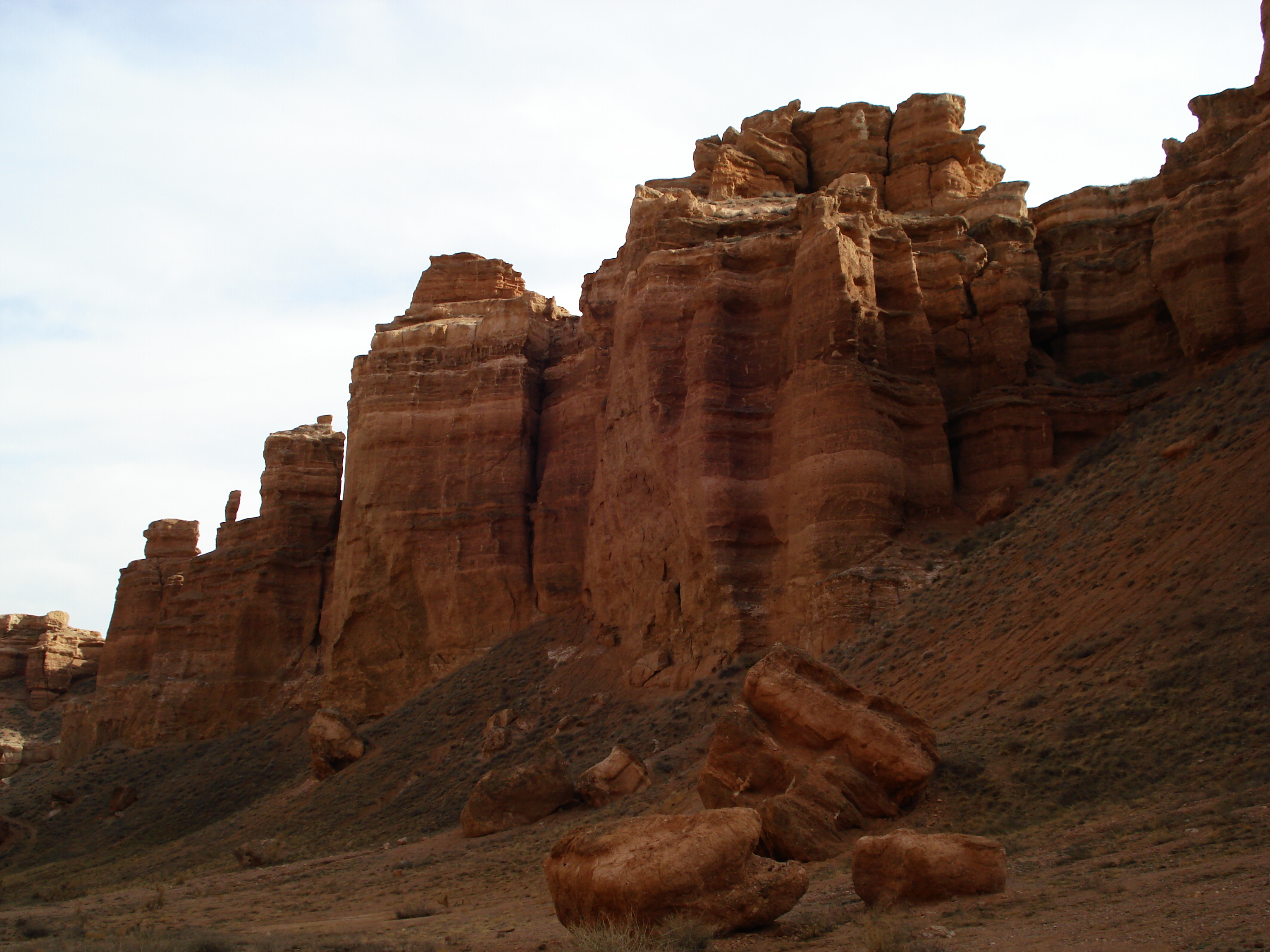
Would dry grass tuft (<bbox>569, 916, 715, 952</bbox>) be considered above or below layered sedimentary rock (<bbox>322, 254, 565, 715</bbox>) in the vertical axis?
below

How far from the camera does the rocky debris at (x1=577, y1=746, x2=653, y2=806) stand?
73.4 ft

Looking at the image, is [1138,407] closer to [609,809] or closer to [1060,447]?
[1060,447]

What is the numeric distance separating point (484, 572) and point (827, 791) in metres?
26.8

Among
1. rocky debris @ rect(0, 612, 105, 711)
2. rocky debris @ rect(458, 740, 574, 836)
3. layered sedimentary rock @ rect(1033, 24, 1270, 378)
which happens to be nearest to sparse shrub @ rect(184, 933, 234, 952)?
rocky debris @ rect(458, 740, 574, 836)

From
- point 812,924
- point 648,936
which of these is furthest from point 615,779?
point 648,936

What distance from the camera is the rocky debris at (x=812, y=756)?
14.8 metres

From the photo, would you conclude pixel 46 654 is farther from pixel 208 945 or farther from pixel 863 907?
pixel 863 907

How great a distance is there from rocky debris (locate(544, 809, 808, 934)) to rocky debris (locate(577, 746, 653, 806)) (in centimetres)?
1145

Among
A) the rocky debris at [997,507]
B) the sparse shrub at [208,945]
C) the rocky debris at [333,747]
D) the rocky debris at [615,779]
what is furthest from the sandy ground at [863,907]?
the rocky debris at [333,747]

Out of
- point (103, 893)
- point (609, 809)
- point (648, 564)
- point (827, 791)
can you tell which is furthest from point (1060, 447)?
point (103, 893)

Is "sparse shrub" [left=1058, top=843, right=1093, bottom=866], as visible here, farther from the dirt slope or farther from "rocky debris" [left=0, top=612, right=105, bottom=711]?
"rocky debris" [left=0, top=612, right=105, bottom=711]

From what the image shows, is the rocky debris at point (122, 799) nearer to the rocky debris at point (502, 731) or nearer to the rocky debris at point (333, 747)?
the rocky debris at point (333, 747)

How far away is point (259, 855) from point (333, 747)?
9.16 metres

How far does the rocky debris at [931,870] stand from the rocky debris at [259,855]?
19.6 m
